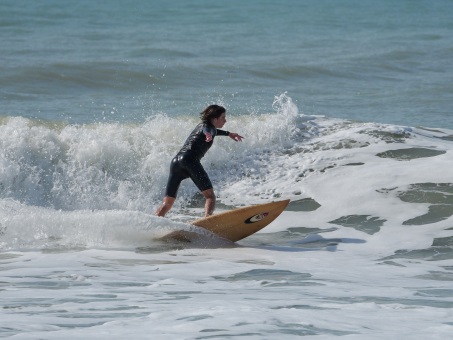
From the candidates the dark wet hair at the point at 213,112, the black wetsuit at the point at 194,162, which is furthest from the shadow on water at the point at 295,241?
the dark wet hair at the point at 213,112

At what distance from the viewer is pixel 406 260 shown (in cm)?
1016

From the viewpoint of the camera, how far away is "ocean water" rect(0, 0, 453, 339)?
24.7 feet

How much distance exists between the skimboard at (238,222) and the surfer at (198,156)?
0.41m

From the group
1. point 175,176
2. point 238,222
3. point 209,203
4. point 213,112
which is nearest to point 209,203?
point 209,203

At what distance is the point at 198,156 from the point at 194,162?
0.36 feet

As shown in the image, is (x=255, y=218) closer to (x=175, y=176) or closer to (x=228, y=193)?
(x=175, y=176)

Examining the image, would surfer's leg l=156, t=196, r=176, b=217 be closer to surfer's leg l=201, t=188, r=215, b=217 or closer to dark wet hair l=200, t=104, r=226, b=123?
surfer's leg l=201, t=188, r=215, b=217

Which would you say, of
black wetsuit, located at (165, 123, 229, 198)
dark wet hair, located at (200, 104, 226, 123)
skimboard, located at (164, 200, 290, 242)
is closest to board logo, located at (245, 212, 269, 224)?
skimboard, located at (164, 200, 290, 242)

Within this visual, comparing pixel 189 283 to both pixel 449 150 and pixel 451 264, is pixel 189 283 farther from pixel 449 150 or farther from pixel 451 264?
pixel 449 150

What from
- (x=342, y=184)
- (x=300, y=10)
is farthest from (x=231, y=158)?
(x=300, y=10)

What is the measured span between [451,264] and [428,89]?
13.5 metres

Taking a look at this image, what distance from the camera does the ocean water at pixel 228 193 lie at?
7527mm

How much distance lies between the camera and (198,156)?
37.3 feet

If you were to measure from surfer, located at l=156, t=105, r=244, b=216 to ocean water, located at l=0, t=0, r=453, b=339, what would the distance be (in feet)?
2.20
